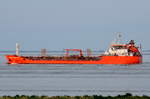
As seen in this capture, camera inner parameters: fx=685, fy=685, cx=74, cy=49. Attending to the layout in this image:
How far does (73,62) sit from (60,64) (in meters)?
4.49

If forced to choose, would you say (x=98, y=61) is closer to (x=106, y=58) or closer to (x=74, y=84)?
(x=106, y=58)

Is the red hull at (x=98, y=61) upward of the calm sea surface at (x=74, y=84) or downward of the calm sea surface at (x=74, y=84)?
upward

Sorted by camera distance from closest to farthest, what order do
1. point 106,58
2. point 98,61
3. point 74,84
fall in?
point 74,84 → point 106,58 → point 98,61

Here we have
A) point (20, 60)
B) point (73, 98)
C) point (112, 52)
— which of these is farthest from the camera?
point (20, 60)

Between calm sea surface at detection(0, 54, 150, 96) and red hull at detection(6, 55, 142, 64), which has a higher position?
red hull at detection(6, 55, 142, 64)

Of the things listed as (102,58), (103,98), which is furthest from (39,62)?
(103,98)

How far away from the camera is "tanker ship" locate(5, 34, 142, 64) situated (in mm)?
100812

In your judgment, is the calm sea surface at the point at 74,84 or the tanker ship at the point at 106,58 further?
the tanker ship at the point at 106,58

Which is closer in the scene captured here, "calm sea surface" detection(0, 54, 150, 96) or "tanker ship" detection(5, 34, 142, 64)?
"calm sea surface" detection(0, 54, 150, 96)

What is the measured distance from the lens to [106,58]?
336ft

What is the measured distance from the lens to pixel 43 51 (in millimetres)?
113000

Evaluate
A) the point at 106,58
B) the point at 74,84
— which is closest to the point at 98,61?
the point at 106,58

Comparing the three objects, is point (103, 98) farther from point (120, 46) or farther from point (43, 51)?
point (43, 51)

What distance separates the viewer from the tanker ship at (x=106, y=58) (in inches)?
3969
